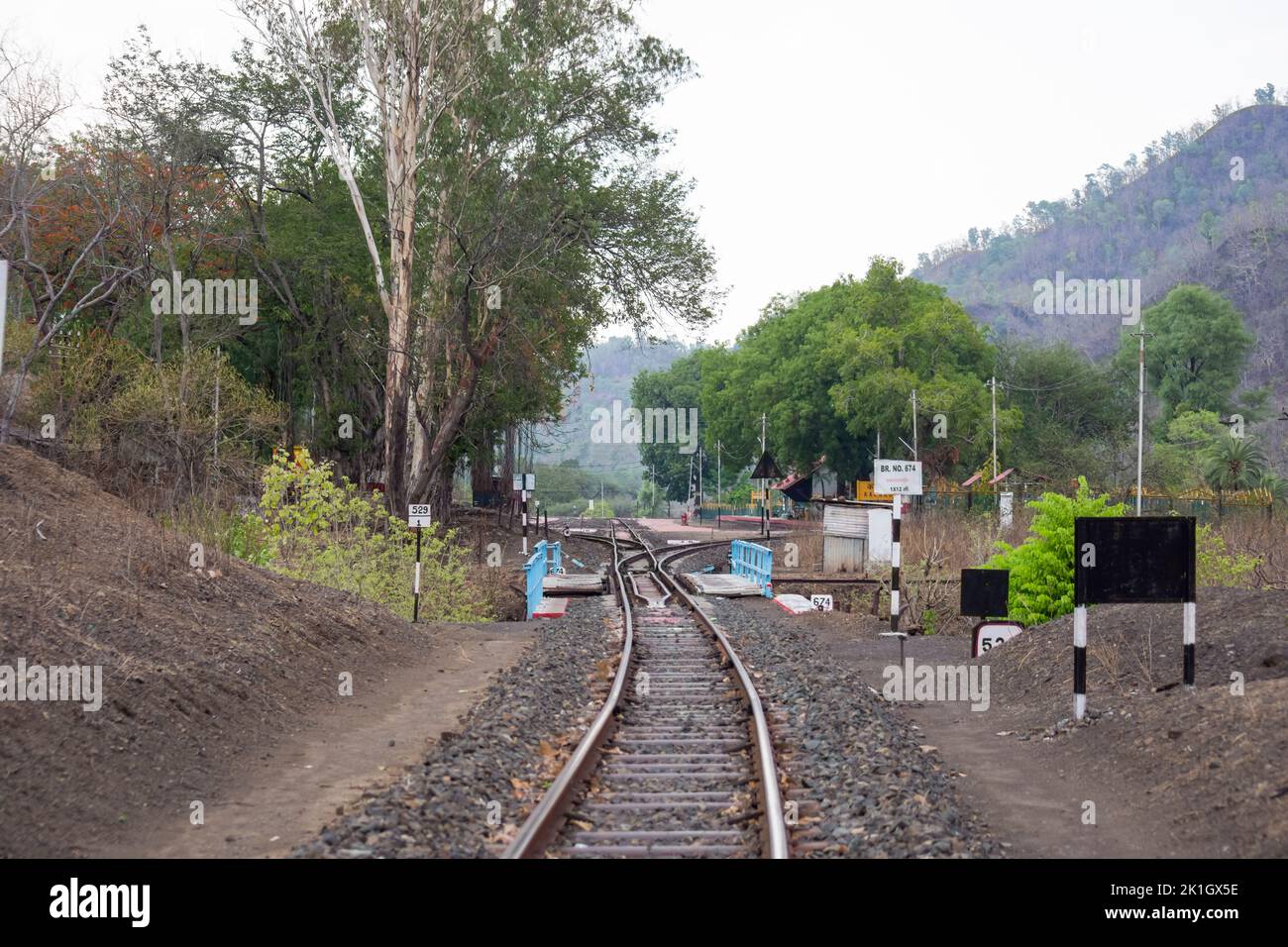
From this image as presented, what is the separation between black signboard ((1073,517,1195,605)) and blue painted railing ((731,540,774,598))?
623 inches

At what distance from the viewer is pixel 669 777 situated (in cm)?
948

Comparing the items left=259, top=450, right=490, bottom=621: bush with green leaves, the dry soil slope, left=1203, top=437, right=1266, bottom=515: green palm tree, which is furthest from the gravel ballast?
left=1203, top=437, right=1266, bottom=515: green palm tree

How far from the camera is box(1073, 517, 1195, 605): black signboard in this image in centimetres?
1092

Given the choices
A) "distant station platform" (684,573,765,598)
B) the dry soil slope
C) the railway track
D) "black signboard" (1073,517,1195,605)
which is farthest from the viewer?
"distant station platform" (684,573,765,598)

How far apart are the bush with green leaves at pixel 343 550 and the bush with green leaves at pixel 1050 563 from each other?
9999 mm

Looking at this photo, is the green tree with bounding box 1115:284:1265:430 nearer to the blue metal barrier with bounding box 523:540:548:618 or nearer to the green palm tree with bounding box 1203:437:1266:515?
the green palm tree with bounding box 1203:437:1266:515

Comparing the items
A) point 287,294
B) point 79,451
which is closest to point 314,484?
point 79,451

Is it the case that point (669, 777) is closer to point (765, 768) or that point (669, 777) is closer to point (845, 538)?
point (765, 768)

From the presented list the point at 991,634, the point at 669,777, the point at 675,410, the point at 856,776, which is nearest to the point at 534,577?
the point at 991,634

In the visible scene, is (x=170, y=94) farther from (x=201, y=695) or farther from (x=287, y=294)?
(x=201, y=695)

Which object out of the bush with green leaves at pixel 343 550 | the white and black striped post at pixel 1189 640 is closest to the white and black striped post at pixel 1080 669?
the white and black striped post at pixel 1189 640

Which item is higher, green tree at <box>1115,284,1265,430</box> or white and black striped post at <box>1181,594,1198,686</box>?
green tree at <box>1115,284,1265,430</box>

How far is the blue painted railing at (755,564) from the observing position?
1078 inches

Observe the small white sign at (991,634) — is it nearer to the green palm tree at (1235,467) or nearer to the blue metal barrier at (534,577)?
the blue metal barrier at (534,577)
